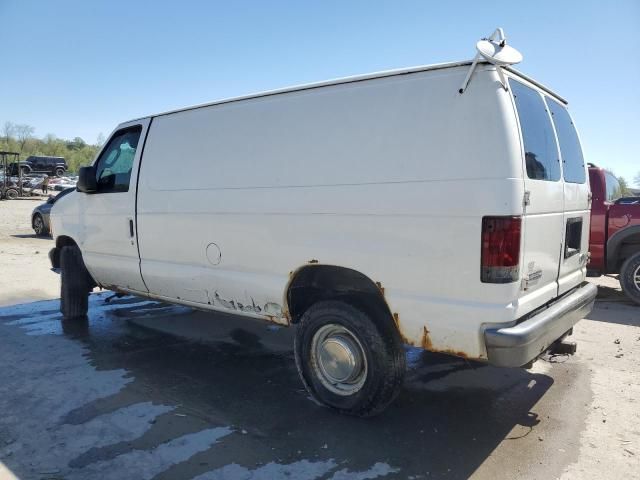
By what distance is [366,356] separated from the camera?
3.55 meters

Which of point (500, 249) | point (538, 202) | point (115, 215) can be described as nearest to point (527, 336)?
point (500, 249)

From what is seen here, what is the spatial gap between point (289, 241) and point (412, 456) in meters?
1.71

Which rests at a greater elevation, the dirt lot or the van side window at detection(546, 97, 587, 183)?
the van side window at detection(546, 97, 587, 183)

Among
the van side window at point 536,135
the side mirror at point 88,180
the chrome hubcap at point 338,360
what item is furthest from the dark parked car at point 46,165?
the van side window at point 536,135

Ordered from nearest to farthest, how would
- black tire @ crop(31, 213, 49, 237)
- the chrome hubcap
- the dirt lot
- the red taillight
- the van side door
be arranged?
the red taillight, the dirt lot, the chrome hubcap, the van side door, black tire @ crop(31, 213, 49, 237)

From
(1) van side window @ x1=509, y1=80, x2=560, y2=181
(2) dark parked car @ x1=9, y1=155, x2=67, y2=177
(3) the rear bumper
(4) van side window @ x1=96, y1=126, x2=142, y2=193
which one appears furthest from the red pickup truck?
(2) dark parked car @ x1=9, y1=155, x2=67, y2=177

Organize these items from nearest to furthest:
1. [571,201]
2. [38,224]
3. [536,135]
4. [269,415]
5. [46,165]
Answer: [536,135] → [269,415] → [571,201] → [38,224] → [46,165]

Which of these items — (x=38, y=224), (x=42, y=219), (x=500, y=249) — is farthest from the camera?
(x=38, y=224)

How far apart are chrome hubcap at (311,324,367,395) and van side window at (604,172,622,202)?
20.0ft

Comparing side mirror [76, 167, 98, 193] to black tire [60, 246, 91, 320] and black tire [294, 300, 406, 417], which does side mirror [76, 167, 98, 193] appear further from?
black tire [294, 300, 406, 417]

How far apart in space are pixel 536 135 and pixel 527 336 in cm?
141

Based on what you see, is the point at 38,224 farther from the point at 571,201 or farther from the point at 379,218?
the point at 571,201

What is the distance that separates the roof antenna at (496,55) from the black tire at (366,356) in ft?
5.45

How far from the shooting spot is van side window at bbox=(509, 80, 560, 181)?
10.6 feet
